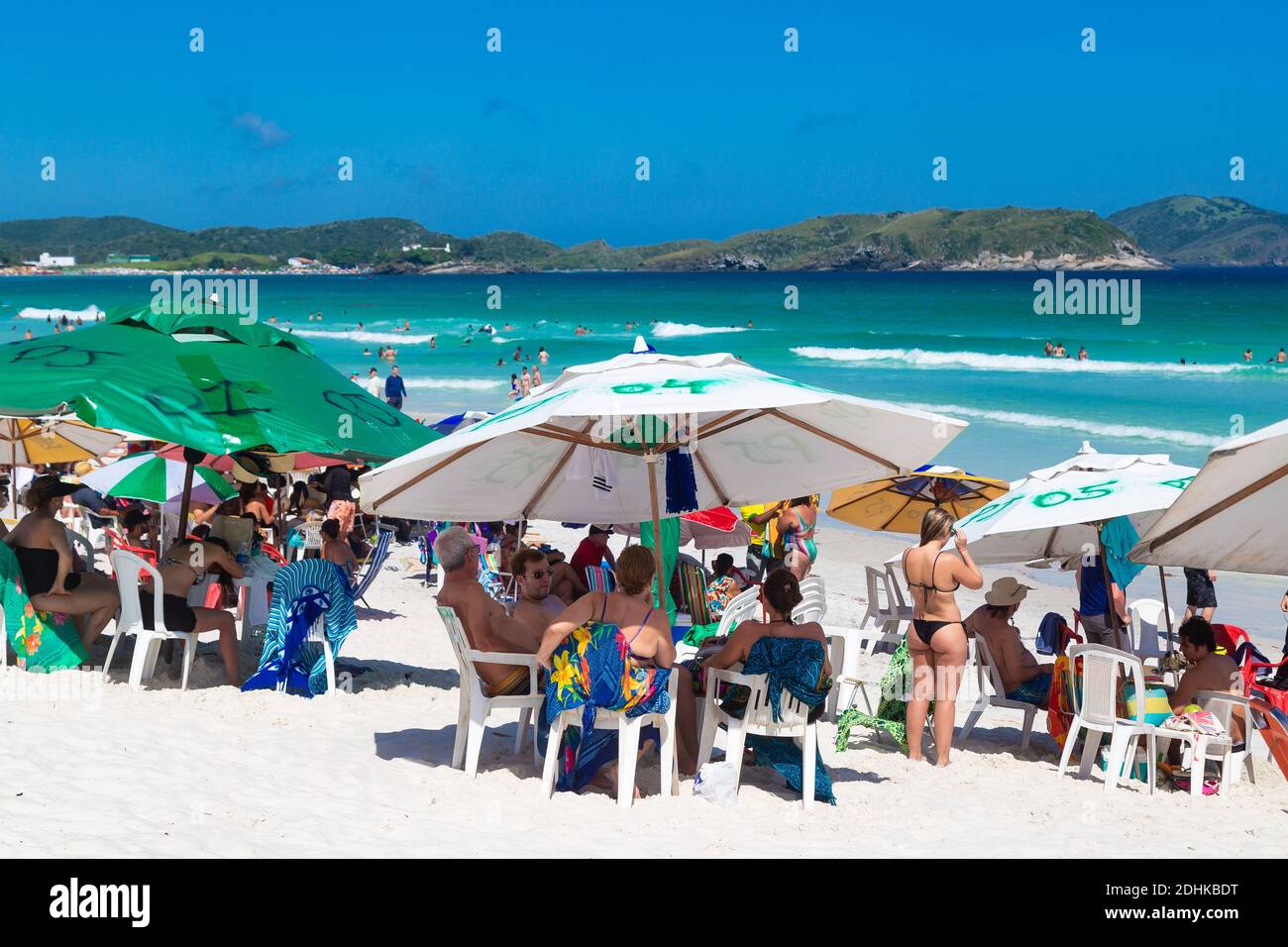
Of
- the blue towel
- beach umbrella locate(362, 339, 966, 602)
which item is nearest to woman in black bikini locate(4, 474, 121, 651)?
beach umbrella locate(362, 339, 966, 602)

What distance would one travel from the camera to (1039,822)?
16.5 ft

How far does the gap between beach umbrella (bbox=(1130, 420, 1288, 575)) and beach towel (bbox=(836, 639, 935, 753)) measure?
56.5 inches

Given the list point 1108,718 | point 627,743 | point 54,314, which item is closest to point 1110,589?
point 1108,718

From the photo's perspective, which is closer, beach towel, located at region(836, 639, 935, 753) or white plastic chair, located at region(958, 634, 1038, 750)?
beach towel, located at region(836, 639, 935, 753)

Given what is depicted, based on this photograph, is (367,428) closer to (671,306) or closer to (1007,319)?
(1007,319)

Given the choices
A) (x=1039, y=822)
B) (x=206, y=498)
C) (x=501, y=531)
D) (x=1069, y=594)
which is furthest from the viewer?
(x=1069, y=594)

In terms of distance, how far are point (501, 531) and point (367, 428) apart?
4.97 meters

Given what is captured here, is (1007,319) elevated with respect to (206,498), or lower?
elevated

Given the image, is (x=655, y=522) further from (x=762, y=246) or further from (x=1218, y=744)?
(x=762, y=246)

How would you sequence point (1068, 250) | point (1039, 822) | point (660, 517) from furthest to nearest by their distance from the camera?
1. point (1068, 250)
2. point (660, 517)
3. point (1039, 822)

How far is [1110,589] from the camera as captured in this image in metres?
7.27

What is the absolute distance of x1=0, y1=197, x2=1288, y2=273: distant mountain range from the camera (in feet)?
436

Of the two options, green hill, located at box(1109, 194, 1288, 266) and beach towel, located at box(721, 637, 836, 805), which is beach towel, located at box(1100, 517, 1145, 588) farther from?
green hill, located at box(1109, 194, 1288, 266)
